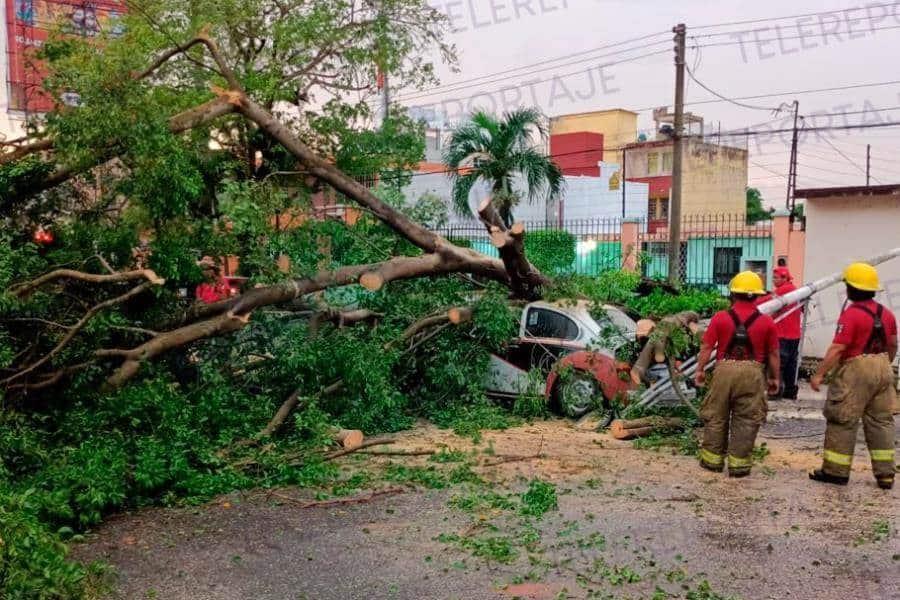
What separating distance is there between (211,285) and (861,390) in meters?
6.15

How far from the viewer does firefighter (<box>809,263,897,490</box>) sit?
21.0 ft

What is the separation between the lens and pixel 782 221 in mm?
15422

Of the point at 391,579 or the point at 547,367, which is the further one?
the point at 547,367

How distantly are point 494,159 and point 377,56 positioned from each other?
26.3ft

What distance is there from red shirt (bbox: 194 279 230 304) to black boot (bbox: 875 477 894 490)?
615cm

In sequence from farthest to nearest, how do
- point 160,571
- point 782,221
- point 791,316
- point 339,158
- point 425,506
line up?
point 782,221
point 339,158
point 791,316
point 425,506
point 160,571

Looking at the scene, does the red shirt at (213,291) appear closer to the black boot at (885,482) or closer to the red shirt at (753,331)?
the red shirt at (753,331)

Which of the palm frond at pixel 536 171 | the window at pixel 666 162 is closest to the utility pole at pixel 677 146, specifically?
the palm frond at pixel 536 171

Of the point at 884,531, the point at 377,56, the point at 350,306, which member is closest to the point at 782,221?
the point at 377,56

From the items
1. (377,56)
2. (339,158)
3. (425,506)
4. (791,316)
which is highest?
(377,56)

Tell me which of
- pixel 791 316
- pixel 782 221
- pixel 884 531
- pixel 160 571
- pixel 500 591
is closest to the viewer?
pixel 500 591

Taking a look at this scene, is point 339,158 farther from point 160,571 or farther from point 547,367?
point 160,571

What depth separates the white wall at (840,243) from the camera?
12820 millimetres

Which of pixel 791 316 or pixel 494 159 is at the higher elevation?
pixel 494 159
